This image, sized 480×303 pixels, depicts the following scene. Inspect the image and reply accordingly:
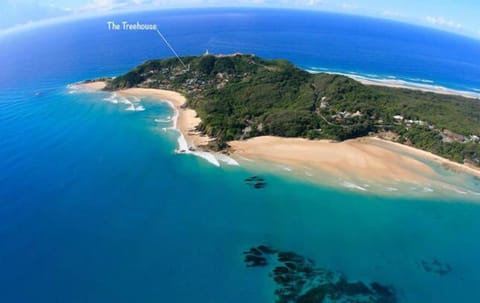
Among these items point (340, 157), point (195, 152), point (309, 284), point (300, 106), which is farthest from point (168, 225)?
point (300, 106)

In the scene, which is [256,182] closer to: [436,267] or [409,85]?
[436,267]

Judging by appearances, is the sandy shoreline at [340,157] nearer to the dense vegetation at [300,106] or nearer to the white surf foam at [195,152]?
A: the dense vegetation at [300,106]

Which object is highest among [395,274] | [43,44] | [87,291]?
[43,44]

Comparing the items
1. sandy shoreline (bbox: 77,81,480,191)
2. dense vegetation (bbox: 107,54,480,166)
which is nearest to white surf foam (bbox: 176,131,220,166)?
sandy shoreline (bbox: 77,81,480,191)

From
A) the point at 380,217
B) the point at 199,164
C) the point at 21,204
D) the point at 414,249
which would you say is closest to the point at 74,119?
the point at 21,204

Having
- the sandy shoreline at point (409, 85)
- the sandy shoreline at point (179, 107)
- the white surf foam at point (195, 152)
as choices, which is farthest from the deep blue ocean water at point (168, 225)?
the sandy shoreline at point (409, 85)

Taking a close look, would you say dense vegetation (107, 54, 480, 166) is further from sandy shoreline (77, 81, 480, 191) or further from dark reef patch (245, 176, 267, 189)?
dark reef patch (245, 176, 267, 189)

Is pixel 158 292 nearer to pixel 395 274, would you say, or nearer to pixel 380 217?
pixel 395 274
